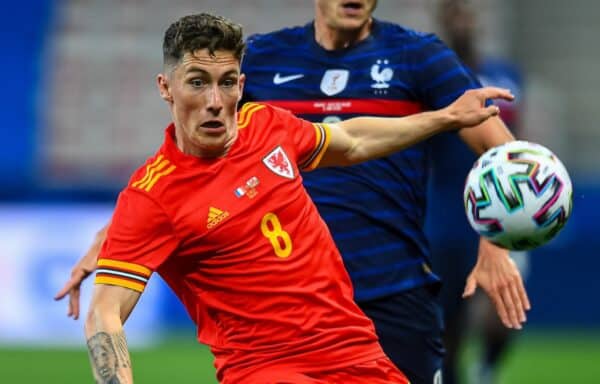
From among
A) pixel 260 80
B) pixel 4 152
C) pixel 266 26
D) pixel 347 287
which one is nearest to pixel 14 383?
pixel 4 152

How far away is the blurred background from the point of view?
13141 mm

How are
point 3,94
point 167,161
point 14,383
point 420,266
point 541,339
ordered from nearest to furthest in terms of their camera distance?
1. point 167,161
2. point 420,266
3. point 14,383
4. point 541,339
5. point 3,94

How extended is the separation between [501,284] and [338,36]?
4.43 ft

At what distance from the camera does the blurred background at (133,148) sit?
517 inches

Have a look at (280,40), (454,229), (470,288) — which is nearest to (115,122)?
(454,229)

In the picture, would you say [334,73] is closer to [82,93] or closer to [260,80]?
[260,80]

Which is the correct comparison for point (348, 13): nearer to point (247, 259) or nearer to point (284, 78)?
point (284, 78)

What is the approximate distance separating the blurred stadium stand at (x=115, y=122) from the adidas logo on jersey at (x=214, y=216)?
8.64 m

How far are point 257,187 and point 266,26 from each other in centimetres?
1188

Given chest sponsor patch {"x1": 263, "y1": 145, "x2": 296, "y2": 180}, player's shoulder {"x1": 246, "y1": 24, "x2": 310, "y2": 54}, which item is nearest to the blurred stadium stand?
player's shoulder {"x1": 246, "y1": 24, "x2": 310, "y2": 54}

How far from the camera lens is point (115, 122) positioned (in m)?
16.4

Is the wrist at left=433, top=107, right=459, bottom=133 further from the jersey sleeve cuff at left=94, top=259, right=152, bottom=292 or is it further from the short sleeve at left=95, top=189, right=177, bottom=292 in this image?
the jersey sleeve cuff at left=94, top=259, right=152, bottom=292

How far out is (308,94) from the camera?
20.2 feet

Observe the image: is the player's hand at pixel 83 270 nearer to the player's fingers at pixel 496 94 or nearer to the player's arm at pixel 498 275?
the player's arm at pixel 498 275
